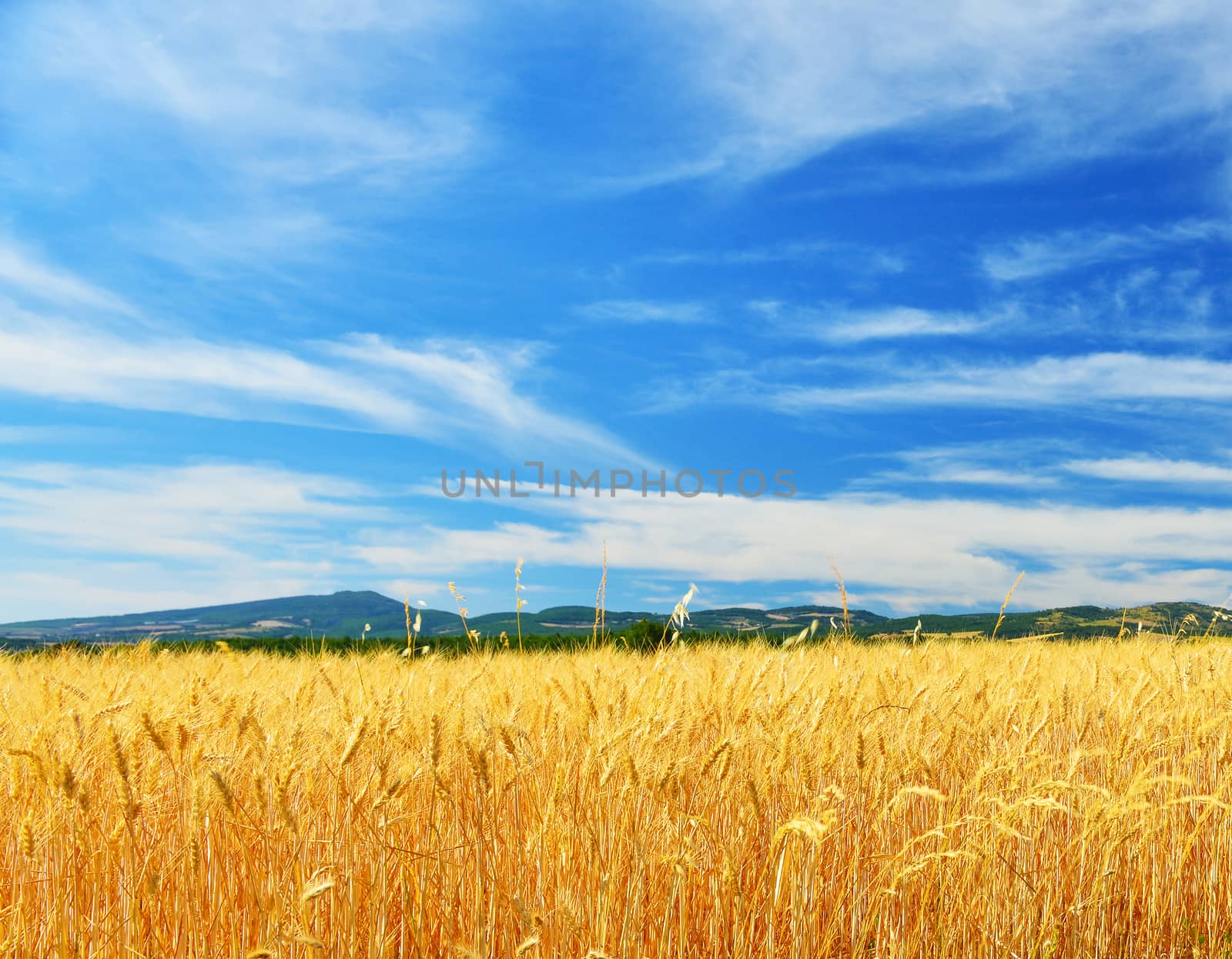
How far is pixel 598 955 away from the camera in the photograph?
5.45 ft

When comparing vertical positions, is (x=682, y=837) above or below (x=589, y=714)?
below

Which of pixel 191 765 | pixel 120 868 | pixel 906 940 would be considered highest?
pixel 191 765

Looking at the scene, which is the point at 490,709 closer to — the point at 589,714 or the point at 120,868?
the point at 589,714

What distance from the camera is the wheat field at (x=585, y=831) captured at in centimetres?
223

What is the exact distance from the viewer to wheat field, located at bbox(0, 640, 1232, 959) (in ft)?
7.32

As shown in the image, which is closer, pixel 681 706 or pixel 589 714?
pixel 589 714

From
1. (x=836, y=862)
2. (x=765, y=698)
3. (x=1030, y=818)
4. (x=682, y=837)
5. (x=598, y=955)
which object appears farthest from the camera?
(x=765, y=698)

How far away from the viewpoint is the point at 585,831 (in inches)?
103

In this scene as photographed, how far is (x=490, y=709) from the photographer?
3.53 m

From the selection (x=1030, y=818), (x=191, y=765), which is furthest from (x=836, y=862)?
(x=191, y=765)

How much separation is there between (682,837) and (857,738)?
593 millimetres

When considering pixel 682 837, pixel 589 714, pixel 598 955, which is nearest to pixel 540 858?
pixel 682 837

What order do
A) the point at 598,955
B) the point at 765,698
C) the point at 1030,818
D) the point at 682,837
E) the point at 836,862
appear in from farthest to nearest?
the point at 765,698 < the point at 1030,818 < the point at 836,862 < the point at 682,837 < the point at 598,955

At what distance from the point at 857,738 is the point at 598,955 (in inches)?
45.7
